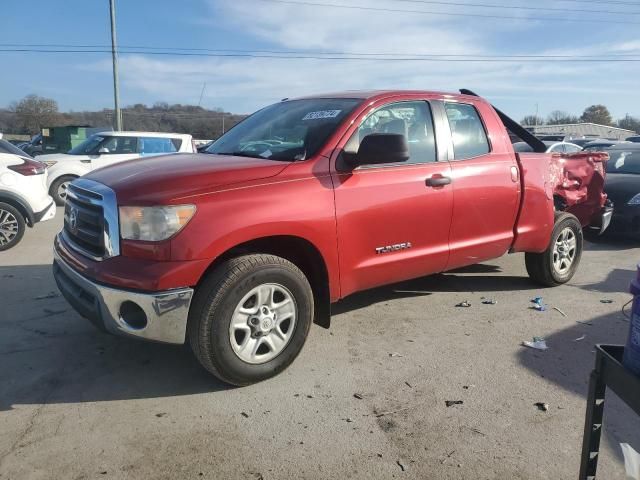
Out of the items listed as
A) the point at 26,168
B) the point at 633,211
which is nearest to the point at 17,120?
the point at 26,168

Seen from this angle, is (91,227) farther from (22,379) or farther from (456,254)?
(456,254)

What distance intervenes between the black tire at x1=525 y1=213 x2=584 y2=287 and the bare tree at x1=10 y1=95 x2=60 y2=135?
53925mm

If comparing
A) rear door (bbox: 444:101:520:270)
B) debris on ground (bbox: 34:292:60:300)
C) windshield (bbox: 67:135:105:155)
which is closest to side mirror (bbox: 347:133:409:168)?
rear door (bbox: 444:101:520:270)

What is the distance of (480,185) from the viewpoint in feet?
14.5

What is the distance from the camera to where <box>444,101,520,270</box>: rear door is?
4328mm

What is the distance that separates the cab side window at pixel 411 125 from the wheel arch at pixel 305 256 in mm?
1007

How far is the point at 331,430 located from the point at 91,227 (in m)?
1.93

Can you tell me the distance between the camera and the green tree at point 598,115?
3864 inches

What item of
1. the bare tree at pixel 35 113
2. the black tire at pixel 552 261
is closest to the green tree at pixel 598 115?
the bare tree at pixel 35 113

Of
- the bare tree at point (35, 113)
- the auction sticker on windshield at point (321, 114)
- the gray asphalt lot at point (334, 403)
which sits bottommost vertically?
the gray asphalt lot at point (334, 403)

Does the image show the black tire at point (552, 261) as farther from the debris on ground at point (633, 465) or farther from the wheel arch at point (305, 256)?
the debris on ground at point (633, 465)

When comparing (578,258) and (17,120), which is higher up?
(17,120)

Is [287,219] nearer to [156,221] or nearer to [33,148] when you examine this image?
[156,221]

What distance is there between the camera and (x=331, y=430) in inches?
112
